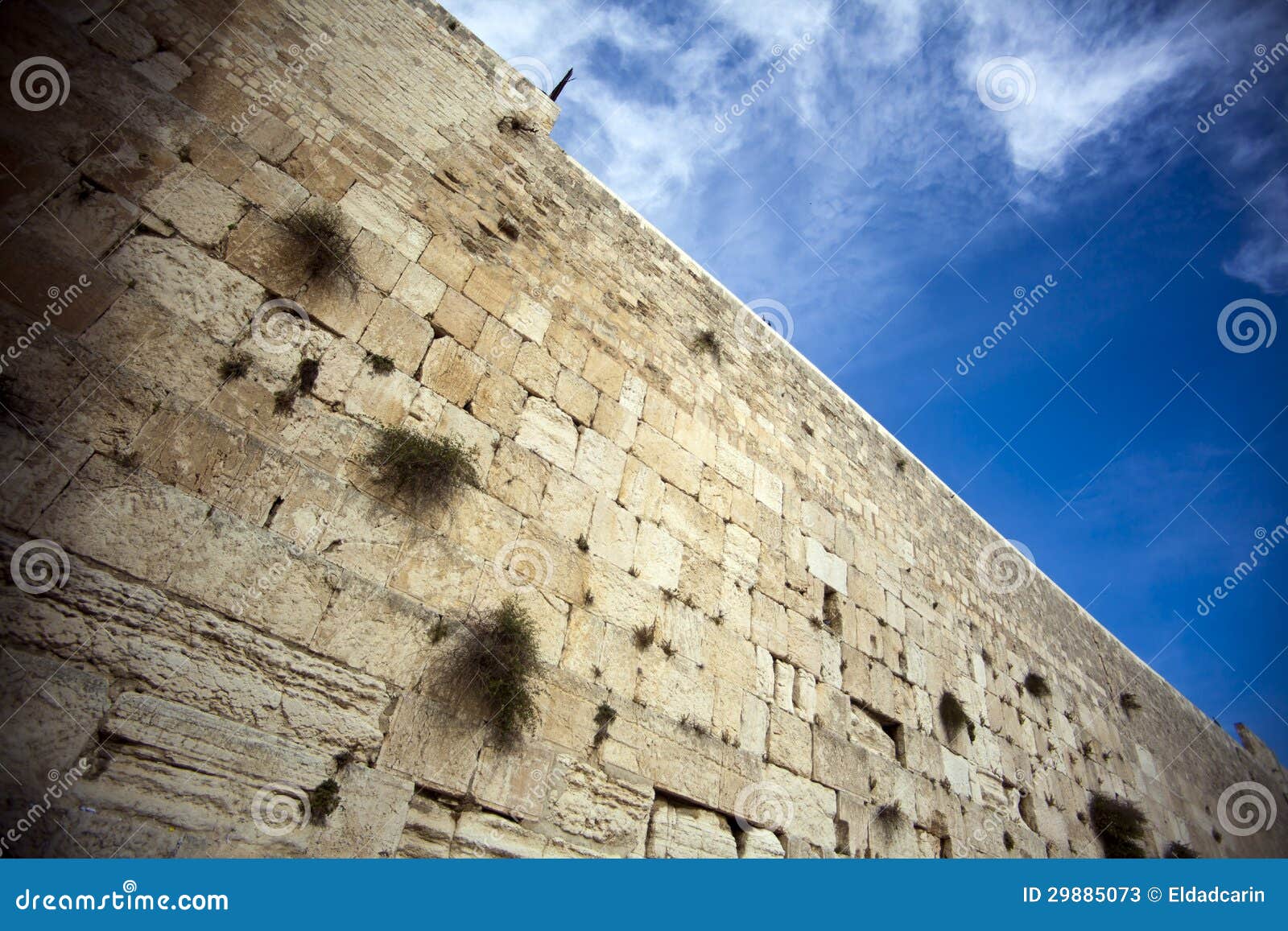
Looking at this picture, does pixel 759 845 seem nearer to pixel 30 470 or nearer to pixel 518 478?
pixel 518 478

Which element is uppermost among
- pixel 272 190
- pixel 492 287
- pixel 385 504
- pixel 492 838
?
pixel 492 287

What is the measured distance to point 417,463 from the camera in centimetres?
415

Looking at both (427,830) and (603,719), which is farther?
(603,719)

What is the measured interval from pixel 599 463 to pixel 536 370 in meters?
0.90

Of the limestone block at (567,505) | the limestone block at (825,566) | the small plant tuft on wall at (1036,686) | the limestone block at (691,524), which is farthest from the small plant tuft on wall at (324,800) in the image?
the small plant tuft on wall at (1036,686)

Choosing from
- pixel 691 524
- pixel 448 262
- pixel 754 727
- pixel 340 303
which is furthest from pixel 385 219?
pixel 754 727

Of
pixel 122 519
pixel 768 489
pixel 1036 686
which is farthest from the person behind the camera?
pixel 1036 686

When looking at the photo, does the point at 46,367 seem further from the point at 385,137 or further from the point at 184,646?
the point at 385,137

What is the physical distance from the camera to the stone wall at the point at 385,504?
3.07 m

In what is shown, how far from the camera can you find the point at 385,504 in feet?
13.3

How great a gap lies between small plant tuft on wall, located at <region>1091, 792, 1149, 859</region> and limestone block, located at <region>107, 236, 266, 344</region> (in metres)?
11.4

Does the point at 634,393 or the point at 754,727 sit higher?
the point at 634,393

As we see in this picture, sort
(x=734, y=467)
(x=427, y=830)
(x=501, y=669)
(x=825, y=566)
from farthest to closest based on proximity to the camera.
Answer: (x=825, y=566)
(x=734, y=467)
(x=501, y=669)
(x=427, y=830)

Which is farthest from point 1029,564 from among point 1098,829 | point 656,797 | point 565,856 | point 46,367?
point 46,367
